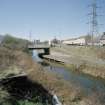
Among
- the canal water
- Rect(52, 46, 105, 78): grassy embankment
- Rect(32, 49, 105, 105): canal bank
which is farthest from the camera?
Rect(52, 46, 105, 78): grassy embankment

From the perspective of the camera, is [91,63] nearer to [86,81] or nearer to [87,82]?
[86,81]

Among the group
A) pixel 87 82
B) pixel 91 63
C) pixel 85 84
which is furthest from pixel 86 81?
pixel 91 63

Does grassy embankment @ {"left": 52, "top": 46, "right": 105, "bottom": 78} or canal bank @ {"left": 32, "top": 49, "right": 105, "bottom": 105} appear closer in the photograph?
canal bank @ {"left": 32, "top": 49, "right": 105, "bottom": 105}

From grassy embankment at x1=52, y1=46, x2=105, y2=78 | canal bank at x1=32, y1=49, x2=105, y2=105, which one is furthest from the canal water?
grassy embankment at x1=52, y1=46, x2=105, y2=78

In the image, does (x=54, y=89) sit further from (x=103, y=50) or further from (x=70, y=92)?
(x=103, y=50)

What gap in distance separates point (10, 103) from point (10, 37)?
1741 inches

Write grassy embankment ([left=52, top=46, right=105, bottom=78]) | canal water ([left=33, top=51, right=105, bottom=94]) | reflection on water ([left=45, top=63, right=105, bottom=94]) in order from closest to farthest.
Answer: canal water ([left=33, top=51, right=105, bottom=94])
reflection on water ([left=45, top=63, right=105, bottom=94])
grassy embankment ([left=52, top=46, right=105, bottom=78])

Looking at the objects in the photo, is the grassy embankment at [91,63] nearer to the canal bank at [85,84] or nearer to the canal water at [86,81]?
the canal water at [86,81]

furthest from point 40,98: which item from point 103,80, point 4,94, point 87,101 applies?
point 103,80

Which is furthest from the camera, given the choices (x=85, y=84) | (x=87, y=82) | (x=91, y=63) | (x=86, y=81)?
(x=91, y=63)

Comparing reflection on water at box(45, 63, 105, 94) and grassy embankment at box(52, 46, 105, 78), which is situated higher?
grassy embankment at box(52, 46, 105, 78)

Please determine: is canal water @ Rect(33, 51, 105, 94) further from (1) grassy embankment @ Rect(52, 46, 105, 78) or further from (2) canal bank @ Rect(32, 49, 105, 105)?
(1) grassy embankment @ Rect(52, 46, 105, 78)

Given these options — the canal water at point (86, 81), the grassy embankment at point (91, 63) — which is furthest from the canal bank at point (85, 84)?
the grassy embankment at point (91, 63)

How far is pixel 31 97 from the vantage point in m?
10.5
